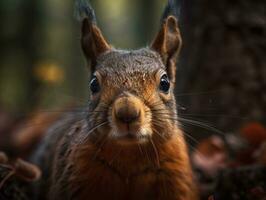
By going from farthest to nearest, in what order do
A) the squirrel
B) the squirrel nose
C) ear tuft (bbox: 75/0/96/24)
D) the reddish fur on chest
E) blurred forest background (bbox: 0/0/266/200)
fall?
blurred forest background (bbox: 0/0/266/200) < ear tuft (bbox: 75/0/96/24) < the reddish fur on chest < the squirrel < the squirrel nose

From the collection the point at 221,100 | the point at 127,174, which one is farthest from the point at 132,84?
the point at 221,100

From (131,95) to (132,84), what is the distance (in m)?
0.15

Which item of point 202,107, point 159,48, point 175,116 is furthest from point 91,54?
point 202,107

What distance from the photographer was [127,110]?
3.10 meters

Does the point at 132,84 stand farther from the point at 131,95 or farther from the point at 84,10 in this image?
the point at 84,10

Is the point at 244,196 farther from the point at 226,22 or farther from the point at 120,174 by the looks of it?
the point at 226,22

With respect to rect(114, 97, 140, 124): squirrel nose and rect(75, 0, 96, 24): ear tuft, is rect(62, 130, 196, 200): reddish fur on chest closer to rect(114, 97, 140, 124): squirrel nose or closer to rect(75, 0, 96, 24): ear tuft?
rect(114, 97, 140, 124): squirrel nose

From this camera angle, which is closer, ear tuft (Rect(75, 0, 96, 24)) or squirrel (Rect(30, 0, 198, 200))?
squirrel (Rect(30, 0, 198, 200))

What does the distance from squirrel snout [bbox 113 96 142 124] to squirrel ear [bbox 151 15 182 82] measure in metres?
0.88

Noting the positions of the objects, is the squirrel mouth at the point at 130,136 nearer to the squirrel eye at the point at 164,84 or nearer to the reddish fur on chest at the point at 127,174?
the reddish fur on chest at the point at 127,174

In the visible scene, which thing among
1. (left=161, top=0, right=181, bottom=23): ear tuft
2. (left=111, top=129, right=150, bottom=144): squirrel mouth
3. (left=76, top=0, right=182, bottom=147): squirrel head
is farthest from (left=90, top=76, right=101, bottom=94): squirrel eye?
(left=161, top=0, right=181, bottom=23): ear tuft

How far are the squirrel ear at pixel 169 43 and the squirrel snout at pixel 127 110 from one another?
0.88 m

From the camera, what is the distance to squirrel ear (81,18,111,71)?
3975 millimetres

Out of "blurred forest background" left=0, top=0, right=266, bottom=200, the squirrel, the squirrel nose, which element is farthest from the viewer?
"blurred forest background" left=0, top=0, right=266, bottom=200
